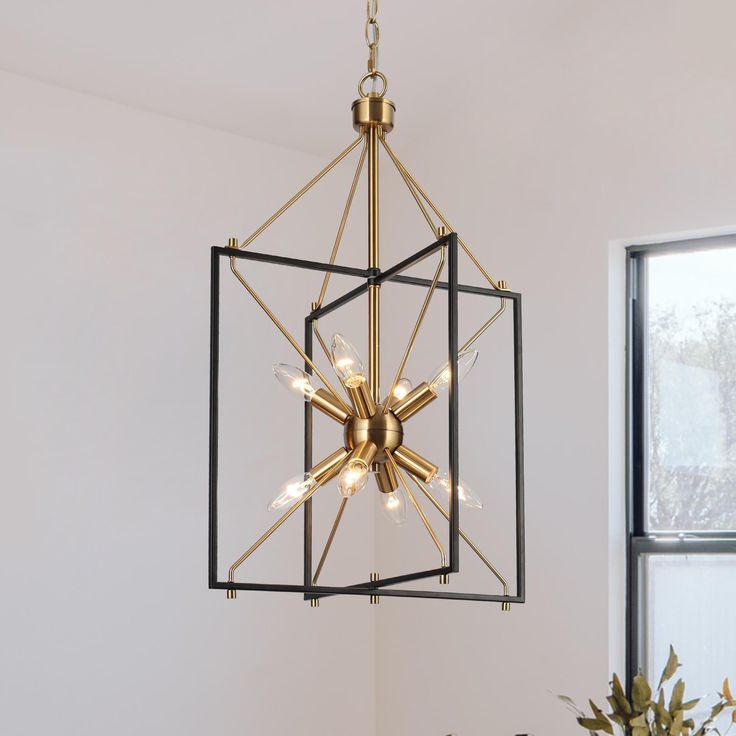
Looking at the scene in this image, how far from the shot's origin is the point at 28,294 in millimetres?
2342

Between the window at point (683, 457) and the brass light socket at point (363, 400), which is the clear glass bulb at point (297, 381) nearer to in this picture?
the brass light socket at point (363, 400)

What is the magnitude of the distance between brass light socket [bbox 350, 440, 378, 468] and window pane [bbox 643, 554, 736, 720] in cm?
158

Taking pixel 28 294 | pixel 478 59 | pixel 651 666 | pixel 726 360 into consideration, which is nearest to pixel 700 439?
pixel 726 360

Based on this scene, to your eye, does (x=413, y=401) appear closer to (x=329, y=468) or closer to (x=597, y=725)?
(x=329, y=468)

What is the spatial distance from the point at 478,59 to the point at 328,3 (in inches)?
23.3

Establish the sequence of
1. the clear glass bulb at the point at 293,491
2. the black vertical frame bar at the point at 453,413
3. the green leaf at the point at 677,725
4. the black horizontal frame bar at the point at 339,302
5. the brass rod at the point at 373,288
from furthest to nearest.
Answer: the green leaf at the point at 677,725, the black horizontal frame bar at the point at 339,302, the brass rod at the point at 373,288, the clear glass bulb at the point at 293,491, the black vertical frame bar at the point at 453,413

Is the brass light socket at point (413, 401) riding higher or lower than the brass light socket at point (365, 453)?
higher

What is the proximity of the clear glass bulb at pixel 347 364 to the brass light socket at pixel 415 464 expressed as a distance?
107 mm

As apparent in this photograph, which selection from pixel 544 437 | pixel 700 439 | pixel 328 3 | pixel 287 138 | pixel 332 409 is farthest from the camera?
pixel 287 138

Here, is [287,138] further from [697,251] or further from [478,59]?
[697,251]

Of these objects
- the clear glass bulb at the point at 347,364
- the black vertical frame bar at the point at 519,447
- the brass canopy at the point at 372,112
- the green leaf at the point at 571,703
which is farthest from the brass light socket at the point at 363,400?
the green leaf at the point at 571,703

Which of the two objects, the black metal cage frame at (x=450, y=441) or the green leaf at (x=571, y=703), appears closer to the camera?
the black metal cage frame at (x=450, y=441)

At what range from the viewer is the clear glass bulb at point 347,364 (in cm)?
118

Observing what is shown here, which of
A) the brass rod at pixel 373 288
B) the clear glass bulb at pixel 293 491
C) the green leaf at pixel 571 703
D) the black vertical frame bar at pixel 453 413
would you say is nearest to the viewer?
the black vertical frame bar at pixel 453 413
